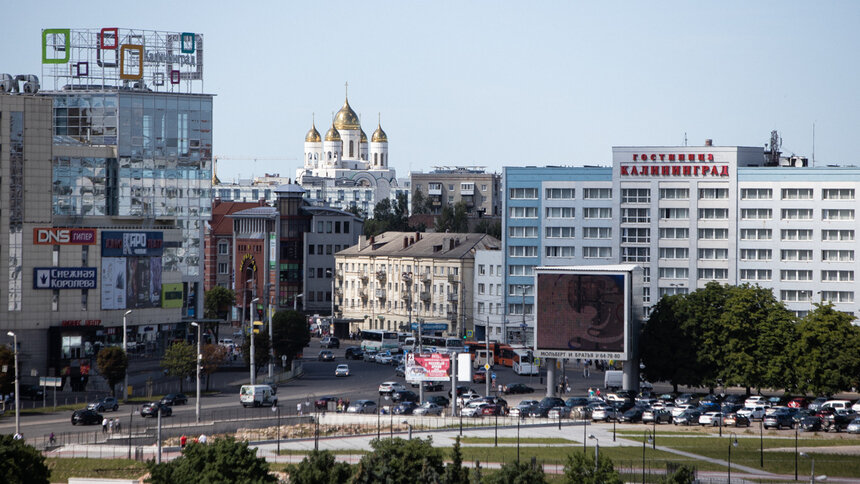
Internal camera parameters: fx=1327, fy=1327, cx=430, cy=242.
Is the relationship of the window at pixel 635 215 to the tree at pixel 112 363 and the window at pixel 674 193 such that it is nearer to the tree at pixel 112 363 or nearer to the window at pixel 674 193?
the window at pixel 674 193

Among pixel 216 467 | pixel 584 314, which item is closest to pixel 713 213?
pixel 584 314

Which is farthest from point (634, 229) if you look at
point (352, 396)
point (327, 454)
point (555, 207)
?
point (327, 454)

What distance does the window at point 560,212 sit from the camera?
486ft

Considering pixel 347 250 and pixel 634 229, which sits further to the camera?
pixel 347 250

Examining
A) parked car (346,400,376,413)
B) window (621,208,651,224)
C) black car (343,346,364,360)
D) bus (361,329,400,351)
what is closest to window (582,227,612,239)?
window (621,208,651,224)

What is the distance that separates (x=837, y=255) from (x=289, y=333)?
185 ft

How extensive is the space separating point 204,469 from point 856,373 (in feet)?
211

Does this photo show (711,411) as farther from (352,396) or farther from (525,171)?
(525,171)

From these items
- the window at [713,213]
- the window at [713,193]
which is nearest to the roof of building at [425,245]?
the window at [713,213]

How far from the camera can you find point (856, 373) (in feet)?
357

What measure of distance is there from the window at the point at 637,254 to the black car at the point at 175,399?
55.9 m

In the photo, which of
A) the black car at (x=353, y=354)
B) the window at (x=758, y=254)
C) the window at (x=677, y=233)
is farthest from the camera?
the black car at (x=353, y=354)

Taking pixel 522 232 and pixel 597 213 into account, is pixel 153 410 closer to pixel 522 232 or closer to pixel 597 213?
pixel 522 232

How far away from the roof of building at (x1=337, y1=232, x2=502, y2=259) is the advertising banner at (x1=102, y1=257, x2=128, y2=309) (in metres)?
49.1
